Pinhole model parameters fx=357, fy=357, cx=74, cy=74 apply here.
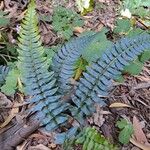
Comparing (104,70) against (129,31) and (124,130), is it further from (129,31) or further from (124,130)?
(129,31)

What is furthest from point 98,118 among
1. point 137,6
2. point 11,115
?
point 137,6

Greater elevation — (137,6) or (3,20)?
(137,6)

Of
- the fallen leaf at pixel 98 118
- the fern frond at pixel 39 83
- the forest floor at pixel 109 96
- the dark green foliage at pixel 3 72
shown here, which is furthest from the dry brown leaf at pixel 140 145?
the dark green foliage at pixel 3 72

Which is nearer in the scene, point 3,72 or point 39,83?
point 39,83

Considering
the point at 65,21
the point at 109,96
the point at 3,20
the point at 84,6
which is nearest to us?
the point at 109,96

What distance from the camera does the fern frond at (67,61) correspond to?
267 centimetres

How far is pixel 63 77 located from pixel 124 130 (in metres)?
0.60

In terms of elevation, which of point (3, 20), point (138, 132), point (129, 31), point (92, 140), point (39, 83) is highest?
point (129, 31)

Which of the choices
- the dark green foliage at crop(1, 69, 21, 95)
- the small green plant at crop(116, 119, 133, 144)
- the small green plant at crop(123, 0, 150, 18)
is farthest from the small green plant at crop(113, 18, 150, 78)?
the dark green foliage at crop(1, 69, 21, 95)

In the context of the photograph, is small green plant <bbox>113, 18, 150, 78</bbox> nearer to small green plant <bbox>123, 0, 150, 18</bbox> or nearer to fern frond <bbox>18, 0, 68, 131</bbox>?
small green plant <bbox>123, 0, 150, 18</bbox>

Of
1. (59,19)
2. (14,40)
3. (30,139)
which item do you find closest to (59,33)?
(59,19)

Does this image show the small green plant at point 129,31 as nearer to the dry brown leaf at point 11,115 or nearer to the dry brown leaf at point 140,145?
the dry brown leaf at point 140,145

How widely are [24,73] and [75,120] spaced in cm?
51

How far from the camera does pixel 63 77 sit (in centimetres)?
268
